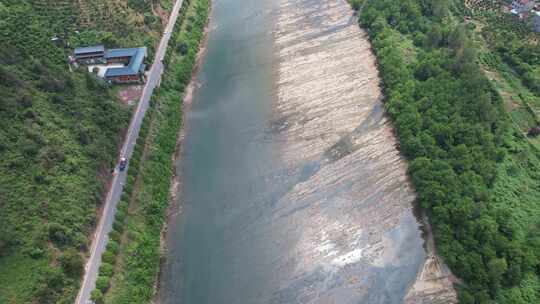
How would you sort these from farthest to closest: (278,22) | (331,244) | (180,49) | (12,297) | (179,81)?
(278,22) < (180,49) < (179,81) < (331,244) < (12,297)

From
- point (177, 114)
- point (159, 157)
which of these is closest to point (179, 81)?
point (177, 114)

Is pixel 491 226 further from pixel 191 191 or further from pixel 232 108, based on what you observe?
pixel 232 108

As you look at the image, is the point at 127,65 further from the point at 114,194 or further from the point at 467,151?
the point at 467,151

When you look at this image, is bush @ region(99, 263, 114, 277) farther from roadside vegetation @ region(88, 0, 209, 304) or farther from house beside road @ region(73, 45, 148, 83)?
house beside road @ region(73, 45, 148, 83)

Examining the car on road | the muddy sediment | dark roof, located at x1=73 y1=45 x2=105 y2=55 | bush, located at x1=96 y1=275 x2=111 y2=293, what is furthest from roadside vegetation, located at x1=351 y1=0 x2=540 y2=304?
dark roof, located at x1=73 y1=45 x2=105 y2=55

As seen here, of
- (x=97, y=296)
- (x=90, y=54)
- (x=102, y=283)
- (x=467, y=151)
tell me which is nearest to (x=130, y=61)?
(x=90, y=54)

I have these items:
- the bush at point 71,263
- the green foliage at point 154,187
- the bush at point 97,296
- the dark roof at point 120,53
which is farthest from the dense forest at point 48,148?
the green foliage at point 154,187
